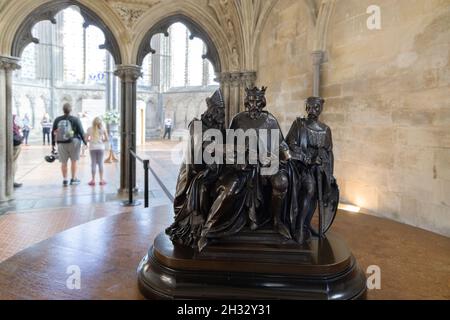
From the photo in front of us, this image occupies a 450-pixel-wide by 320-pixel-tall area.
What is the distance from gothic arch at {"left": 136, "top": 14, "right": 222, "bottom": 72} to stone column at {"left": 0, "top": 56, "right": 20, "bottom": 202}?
6.82 feet

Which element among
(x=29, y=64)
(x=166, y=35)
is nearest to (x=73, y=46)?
(x=29, y=64)

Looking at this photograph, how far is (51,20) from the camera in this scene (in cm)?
647

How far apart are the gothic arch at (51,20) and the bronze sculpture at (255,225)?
5155 millimetres

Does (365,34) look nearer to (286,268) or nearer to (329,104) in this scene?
(329,104)

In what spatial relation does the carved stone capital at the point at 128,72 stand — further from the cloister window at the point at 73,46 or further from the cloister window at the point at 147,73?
the cloister window at the point at 147,73

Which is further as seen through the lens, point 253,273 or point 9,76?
point 9,76

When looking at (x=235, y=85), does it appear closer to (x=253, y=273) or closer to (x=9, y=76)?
(x=9, y=76)

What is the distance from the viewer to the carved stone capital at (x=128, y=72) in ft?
22.2

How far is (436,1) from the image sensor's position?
3438 mm

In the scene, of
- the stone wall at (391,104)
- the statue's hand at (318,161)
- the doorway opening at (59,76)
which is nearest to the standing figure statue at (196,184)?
the statue's hand at (318,161)

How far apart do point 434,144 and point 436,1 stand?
1.30 meters

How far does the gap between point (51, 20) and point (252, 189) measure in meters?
5.93

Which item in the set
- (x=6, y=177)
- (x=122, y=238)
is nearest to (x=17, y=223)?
(x=6, y=177)

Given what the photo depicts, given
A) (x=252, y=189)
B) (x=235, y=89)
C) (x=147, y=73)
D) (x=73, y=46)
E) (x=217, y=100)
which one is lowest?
(x=252, y=189)
